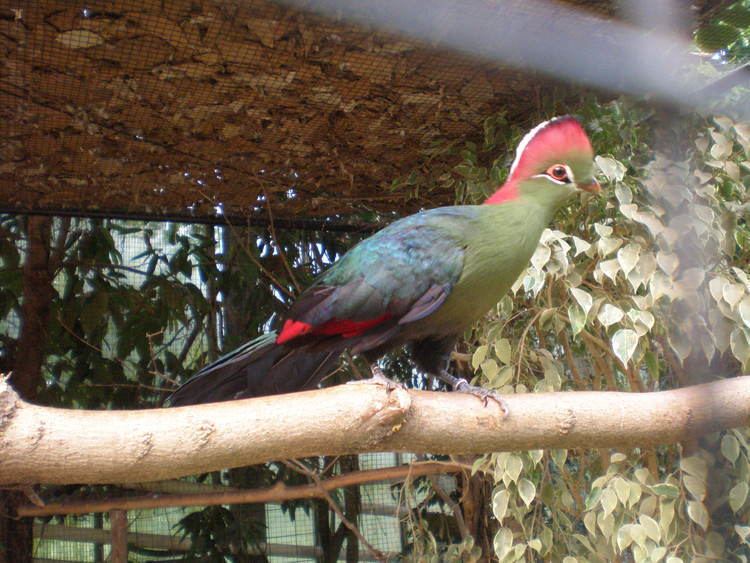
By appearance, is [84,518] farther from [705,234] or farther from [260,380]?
[705,234]

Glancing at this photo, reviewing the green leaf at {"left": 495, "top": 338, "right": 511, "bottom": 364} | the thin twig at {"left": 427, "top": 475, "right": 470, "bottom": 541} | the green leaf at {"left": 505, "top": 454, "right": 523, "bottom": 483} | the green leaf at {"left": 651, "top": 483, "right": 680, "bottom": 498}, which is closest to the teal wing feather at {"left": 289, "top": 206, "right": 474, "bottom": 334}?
the green leaf at {"left": 495, "top": 338, "right": 511, "bottom": 364}

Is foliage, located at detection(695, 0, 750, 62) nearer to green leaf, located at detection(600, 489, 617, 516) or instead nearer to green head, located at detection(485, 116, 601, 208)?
green head, located at detection(485, 116, 601, 208)

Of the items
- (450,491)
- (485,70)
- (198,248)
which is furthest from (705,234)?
(198,248)

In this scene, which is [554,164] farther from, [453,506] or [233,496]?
[233,496]

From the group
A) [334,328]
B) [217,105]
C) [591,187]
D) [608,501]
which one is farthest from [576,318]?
[217,105]

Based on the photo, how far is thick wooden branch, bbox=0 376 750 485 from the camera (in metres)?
0.86

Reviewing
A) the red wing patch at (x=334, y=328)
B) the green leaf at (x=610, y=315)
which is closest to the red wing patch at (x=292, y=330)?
the red wing patch at (x=334, y=328)

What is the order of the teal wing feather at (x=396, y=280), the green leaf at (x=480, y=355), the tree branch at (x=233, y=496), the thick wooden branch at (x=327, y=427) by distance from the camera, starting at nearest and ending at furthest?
the thick wooden branch at (x=327, y=427) < the teal wing feather at (x=396, y=280) < the green leaf at (x=480, y=355) < the tree branch at (x=233, y=496)

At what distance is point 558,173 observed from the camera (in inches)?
56.5

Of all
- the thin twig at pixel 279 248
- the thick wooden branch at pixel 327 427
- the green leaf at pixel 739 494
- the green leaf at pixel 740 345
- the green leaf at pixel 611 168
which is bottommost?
the green leaf at pixel 739 494

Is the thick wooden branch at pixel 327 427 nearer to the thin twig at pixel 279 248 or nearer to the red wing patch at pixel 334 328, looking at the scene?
the red wing patch at pixel 334 328

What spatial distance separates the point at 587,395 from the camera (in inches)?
47.4

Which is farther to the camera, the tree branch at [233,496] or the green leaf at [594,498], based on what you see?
the tree branch at [233,496]

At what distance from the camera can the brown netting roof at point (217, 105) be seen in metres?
1.57
